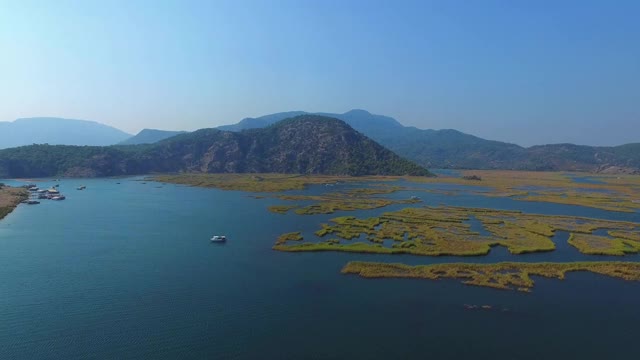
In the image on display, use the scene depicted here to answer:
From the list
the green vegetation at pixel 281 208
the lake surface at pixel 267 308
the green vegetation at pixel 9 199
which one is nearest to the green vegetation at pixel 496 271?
the lake surface at pixel 267 308

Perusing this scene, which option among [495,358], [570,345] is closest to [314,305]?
[495,358]

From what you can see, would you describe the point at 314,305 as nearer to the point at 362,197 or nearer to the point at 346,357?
the point at 346,357

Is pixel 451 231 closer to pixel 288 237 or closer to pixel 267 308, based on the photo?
pixel 288 237

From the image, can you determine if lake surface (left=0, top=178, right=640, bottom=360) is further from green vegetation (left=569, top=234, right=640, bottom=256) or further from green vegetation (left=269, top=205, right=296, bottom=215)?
green vegetation (left=269, top=205, right=296, bottom=215)

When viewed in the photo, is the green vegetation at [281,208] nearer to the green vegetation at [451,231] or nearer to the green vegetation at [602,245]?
the green vegetation at [451,231]

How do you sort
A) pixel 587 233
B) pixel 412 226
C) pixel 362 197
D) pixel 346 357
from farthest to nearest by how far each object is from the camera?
pixel 362 197 → pixel 412 226 → pixel 587 233 → pixel 346 357

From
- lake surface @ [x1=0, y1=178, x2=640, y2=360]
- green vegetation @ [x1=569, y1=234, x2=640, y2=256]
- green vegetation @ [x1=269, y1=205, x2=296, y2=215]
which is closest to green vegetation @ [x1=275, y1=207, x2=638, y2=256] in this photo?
green vegetation @ [x1=569, y1=234, x2=640, y2=256]
